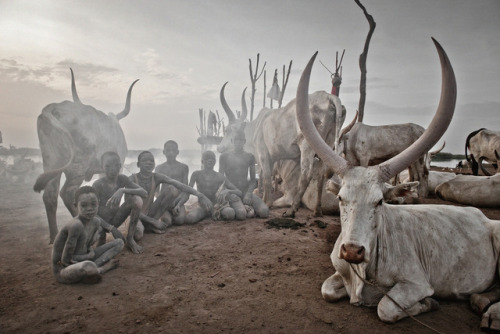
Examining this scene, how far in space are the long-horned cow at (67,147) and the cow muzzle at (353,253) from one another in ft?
14.1

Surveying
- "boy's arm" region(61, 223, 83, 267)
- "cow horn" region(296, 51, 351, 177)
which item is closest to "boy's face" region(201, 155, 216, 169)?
"boy's arm" region(61, 223, 83, 267)

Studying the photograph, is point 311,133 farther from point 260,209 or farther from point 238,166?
point 238,166

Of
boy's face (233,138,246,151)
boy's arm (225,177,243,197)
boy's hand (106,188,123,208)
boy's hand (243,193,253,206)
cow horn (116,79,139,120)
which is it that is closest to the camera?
boy's hand (106,188,123,208)

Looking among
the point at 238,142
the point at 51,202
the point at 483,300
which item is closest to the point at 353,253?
the point at 483,300

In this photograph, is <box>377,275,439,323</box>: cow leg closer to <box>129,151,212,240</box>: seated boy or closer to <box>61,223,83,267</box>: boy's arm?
<box>61,223,83,267</box>: boy's arm

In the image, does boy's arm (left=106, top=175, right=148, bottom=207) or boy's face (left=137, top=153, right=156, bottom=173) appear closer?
boy's arm (left=106, top=175, right=148, bottom=207)

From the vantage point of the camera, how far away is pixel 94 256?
3082 millimetres

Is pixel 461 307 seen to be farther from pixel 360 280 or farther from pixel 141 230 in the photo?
pixel 141 230

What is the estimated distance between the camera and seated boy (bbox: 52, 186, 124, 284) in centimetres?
276

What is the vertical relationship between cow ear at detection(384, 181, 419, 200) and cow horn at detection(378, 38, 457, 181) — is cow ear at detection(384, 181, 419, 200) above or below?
below

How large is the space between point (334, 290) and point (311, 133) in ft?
4.97

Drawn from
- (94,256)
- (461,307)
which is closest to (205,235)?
(94,256)

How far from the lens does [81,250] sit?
116 inches

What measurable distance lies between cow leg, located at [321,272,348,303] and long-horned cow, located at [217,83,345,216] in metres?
3.05
